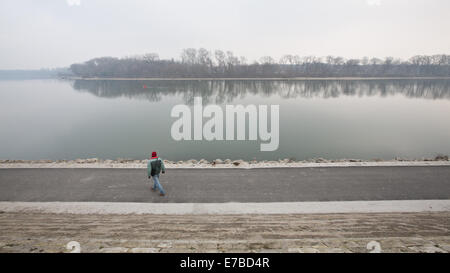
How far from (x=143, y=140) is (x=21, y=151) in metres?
8.26

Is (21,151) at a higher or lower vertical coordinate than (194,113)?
lower

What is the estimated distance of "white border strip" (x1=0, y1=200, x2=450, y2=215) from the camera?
22.2 ft

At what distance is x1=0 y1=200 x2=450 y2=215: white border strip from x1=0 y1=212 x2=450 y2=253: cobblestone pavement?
19.4 inches

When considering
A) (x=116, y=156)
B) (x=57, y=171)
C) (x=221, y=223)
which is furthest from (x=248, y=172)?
(x=116, y=156)

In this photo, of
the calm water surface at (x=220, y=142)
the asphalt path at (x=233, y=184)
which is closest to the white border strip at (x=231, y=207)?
the asphalt path at (x=233, y=184)

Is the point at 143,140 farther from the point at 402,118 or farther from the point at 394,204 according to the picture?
the point at 402,118

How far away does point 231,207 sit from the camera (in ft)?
23.0

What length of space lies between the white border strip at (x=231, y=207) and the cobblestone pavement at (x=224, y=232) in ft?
1.61

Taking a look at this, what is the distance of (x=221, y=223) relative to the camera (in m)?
5.52

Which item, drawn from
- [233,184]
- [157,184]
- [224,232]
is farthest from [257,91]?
[224,232]

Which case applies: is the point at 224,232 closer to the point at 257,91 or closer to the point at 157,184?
the point at 157,184

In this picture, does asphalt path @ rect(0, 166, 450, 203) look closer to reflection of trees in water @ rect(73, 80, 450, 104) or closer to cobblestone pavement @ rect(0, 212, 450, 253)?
cobblestone pavement @ rect(0, 212, 450, 253)

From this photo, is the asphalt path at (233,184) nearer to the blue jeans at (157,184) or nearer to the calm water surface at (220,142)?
the blue jeans at (157,184)
